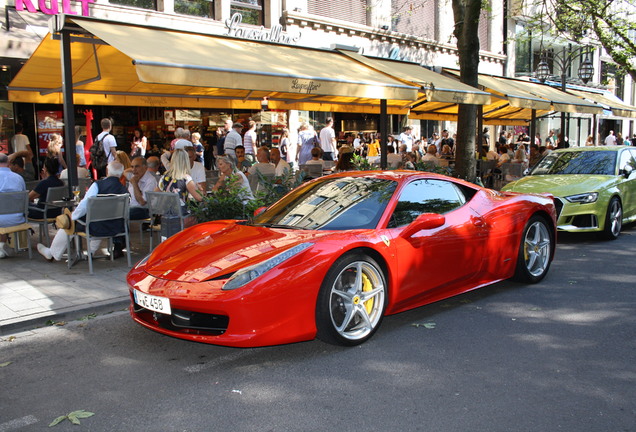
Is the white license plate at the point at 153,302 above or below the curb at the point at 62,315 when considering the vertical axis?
above

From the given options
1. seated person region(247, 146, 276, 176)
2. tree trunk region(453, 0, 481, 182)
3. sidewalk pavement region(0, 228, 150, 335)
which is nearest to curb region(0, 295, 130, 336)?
sidewalk pavement region(0, 228, 150, 335)

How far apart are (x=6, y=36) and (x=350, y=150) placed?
7.90m

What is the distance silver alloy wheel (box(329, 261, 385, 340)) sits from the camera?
455cm

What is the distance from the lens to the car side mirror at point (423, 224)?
5.01 meters

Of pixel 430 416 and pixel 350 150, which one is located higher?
pixel 350 150

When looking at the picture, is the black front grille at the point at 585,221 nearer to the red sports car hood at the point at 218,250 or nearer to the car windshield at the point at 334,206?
the car windshield at the point at 334,206

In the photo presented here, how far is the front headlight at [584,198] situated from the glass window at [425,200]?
388 cm

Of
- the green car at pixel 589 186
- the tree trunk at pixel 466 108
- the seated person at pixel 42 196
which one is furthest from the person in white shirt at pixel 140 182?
the tree trunk at pixel 466 108

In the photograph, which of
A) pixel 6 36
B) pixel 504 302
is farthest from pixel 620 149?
pixel 6 36

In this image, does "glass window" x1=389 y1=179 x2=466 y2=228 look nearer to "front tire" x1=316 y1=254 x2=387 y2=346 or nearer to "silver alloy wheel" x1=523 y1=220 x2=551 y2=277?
"front tire" x1=316 y1=254 x2=387 y2=346

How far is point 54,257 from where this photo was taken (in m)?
7.77

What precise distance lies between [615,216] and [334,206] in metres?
6.24

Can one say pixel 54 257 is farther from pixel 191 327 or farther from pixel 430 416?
pixel 430 416

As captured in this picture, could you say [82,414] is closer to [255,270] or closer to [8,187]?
Answer: [255,270]
